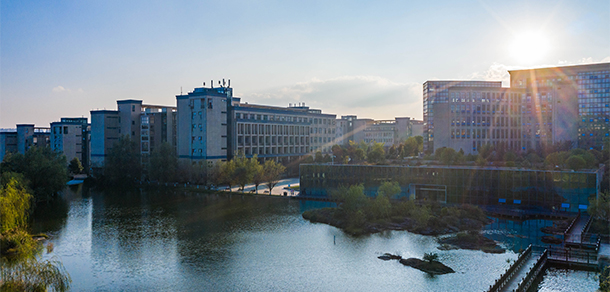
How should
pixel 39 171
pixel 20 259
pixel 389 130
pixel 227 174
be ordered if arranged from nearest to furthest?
pixel 20 259, pixel 39 171, pixel 227 174, pixel 389 130

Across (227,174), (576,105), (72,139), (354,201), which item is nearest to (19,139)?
(72,139)

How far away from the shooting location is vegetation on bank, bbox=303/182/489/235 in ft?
133

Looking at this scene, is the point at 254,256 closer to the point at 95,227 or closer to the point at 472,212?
the point at 95,227

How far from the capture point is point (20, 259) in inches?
968

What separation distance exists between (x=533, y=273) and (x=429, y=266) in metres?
6.21

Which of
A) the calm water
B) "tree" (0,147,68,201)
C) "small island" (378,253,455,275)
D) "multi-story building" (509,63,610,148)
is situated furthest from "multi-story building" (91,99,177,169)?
"multi-story building" (509,63,610,148)

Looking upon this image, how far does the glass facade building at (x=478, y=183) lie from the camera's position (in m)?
46.2

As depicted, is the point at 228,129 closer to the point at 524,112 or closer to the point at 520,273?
the point at 520,273

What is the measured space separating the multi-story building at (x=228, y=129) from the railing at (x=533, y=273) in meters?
54.4

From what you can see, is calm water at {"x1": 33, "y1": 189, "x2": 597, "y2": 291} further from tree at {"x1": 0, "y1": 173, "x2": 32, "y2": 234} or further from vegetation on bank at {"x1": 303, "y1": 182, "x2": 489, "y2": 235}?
tree at {"x1": 0, "y1": 173, "x2": 32, "y2": 234}

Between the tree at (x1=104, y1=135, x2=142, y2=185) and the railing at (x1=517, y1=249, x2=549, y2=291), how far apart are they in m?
68.2

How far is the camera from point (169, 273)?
29.0 m

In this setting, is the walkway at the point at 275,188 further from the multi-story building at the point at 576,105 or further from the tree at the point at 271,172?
the multi-story building at the point at 576,105

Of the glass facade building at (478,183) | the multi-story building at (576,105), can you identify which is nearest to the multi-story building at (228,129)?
the glass facade building at (478,183)
